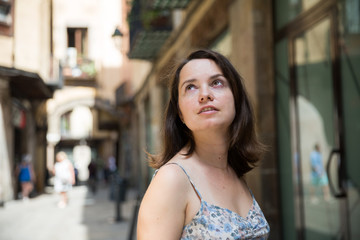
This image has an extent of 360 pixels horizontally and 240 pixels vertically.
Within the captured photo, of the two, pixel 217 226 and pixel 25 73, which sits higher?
pixel 25 73

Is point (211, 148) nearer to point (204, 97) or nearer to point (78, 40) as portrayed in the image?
point (204, 97)

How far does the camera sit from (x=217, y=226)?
3.97ft

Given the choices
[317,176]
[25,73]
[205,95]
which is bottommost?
[317,176]

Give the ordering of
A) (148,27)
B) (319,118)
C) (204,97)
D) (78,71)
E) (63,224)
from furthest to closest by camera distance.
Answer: (78,71) < (148,27) < (63,224) < (319,118) < (204,97)

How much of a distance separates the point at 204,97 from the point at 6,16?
1.91m

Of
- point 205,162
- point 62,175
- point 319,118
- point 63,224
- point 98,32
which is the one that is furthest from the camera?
point 98,32

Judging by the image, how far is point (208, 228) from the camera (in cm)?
120

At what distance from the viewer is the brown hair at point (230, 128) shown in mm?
1409

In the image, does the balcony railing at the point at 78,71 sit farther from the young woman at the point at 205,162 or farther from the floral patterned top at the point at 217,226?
the floral patterned top at the point at 217,226

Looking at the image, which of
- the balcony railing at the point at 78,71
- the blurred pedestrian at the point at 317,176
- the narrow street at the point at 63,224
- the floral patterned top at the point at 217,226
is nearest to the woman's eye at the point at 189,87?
the floral patterned top at the point at 217,226

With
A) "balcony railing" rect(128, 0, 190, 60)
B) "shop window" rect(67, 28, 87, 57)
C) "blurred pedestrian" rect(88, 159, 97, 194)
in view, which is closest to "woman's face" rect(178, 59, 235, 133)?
"balcony railing" rect(128, 0, 190, 60)

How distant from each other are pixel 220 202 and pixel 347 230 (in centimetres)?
296

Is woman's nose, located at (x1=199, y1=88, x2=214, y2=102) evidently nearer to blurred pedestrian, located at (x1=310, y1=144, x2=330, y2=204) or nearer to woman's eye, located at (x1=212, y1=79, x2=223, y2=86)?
woman's eye, located at (x1=212, y1=79, x2=223, y2=86)

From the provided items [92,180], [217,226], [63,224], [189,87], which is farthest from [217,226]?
[92,180]
